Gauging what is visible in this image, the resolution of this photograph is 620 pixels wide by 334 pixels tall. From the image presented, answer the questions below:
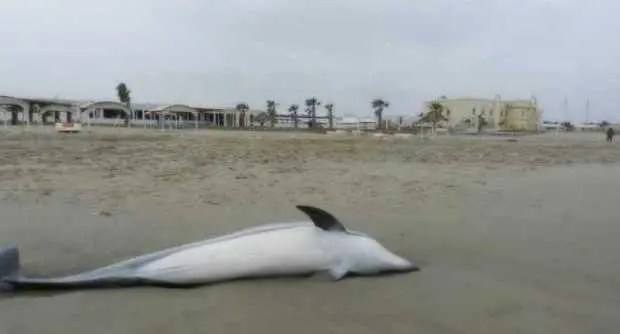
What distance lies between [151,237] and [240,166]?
9.01 metres

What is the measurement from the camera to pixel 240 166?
15.6 meters

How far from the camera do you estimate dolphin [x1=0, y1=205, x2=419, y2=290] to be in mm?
4773

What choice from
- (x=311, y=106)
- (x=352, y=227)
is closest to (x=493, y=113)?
(x=311, y=106)

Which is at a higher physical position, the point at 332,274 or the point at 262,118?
the point at 262,118

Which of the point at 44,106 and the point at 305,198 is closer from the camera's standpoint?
the point at 305,198

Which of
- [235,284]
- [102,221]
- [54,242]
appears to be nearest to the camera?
[235,284]

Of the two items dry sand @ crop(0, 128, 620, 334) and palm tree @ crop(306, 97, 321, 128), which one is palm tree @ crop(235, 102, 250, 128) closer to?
palm tree @ crop(306, 97, 321, 128)

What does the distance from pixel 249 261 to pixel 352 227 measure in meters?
2.53

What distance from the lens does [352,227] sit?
24.4ft

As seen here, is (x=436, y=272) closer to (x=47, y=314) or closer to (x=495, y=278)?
(x=495, y=278)

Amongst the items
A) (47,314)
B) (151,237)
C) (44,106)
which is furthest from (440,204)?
(44,106)

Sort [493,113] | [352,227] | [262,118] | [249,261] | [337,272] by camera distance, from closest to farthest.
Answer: [249,261] → [337,272] → [352,227] → [262,118] → [493,113]

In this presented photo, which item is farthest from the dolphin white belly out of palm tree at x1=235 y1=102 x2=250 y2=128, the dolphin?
palm tree at x1=235 y1=102 x2=250 y2=128

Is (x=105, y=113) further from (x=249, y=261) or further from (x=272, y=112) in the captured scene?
(x=249, y=261)
